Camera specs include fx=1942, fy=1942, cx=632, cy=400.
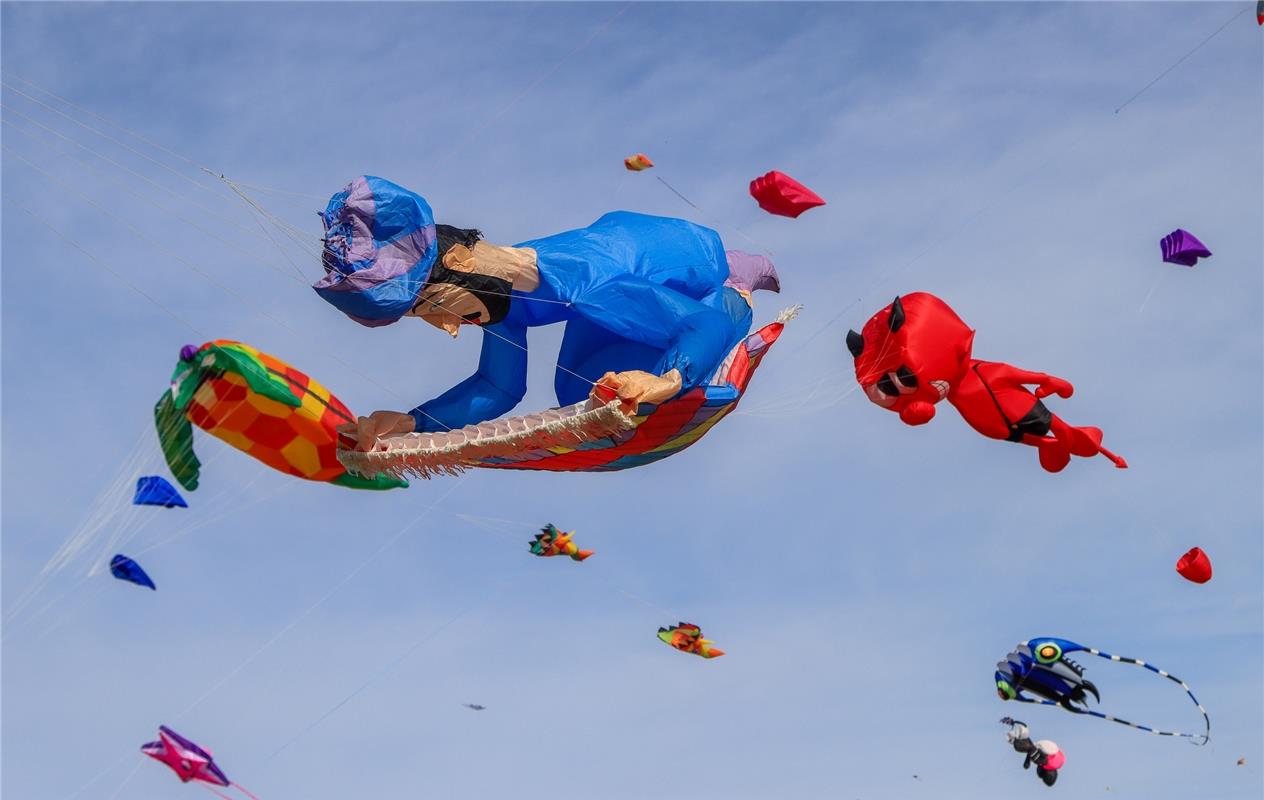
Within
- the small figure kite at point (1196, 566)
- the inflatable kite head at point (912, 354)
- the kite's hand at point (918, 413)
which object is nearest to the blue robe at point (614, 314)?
the inflatable kite head at point (912, 354)

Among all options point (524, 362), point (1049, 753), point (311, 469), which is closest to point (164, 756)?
point (311, 469)

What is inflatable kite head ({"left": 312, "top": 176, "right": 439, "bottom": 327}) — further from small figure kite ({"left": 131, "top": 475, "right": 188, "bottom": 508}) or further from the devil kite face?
the devil kite face

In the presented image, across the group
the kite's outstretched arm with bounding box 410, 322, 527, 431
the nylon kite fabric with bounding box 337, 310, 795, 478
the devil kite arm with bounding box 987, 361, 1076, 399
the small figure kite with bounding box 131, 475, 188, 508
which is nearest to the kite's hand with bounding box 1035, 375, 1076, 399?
the devil kite arm with bounding box 987, 361, 1076, 399

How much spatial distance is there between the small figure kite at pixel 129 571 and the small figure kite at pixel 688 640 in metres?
7.33

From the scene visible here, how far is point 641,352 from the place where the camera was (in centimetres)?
1373

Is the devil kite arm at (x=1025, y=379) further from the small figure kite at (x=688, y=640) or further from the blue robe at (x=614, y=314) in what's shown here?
the small figure kite at (x=688, y=640)

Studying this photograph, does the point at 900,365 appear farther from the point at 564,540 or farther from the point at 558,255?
the point at 564,540

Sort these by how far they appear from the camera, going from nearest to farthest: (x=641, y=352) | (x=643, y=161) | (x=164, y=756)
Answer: (x=641, y=352) < (x=164, y=756) < (x=643, y=161)

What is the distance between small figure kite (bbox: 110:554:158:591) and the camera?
1523 cm

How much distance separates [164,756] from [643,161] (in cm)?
630

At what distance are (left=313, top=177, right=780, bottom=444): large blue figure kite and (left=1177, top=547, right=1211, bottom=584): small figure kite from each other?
4090 millimetres

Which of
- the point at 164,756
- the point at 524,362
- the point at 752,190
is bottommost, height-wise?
the point at 164,756

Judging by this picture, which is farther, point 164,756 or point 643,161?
point 643,161

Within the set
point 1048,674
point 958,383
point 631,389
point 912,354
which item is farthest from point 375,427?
point 1048,674
